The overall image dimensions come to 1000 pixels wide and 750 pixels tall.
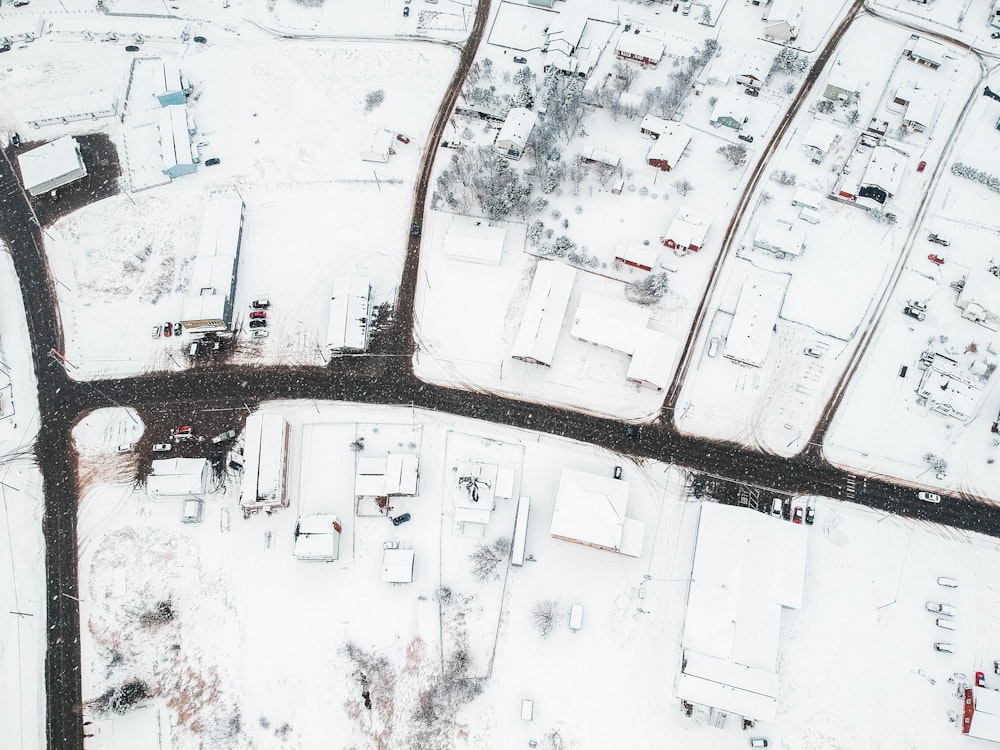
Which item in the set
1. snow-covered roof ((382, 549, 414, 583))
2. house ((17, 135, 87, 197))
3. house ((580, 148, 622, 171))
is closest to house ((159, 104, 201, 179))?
house ((17, 135, 87, 197))

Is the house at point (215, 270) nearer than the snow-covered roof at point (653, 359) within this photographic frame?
No

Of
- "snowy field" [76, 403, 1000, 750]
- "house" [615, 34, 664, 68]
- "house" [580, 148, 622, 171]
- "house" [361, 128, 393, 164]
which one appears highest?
"house" [615, 34, 664, 68]

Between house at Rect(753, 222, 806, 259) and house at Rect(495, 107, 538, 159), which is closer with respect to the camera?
house at Rect(753, 222, 806, 259)

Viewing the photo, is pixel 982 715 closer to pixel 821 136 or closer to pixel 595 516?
pixel 595 516

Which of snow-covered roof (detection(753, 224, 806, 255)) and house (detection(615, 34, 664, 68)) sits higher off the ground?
house (detection(615, 34, 664, 68))

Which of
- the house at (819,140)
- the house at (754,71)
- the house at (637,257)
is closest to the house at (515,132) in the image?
the house at (637,257)

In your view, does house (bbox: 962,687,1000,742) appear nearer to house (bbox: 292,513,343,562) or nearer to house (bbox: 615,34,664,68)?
house (bbox: 292,513,343,562)

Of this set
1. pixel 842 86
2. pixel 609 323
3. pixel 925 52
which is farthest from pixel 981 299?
pixel 609 323

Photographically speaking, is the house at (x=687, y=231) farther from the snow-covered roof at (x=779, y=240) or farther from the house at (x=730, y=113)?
the house at (x=730, y=113)
